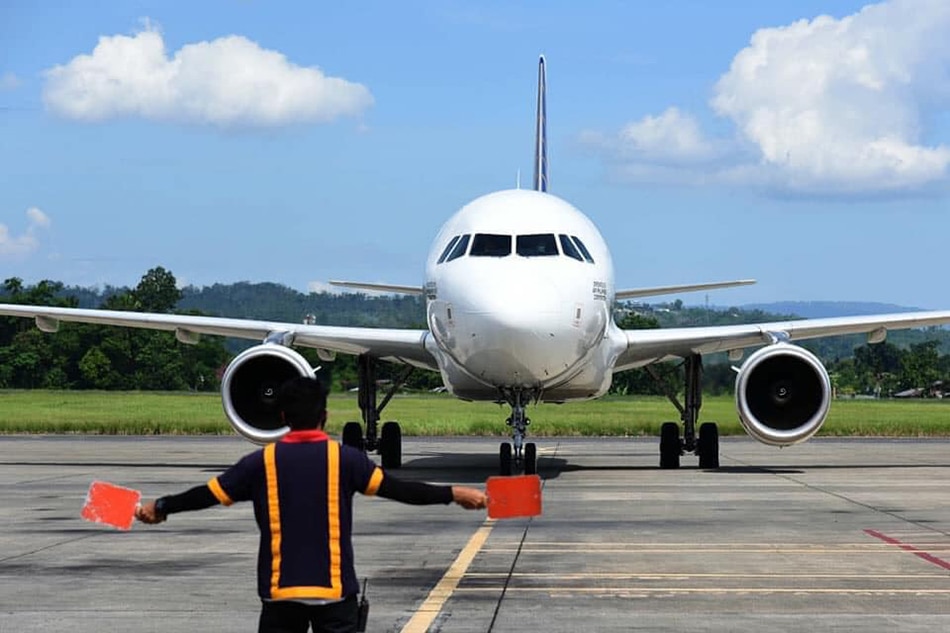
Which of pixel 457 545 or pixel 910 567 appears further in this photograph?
pixel 457 545

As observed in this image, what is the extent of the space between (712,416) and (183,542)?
25987 mm

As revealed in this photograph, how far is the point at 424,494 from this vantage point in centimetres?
601

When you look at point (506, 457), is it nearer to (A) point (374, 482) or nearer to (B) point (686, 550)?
(B) point (686, 550)

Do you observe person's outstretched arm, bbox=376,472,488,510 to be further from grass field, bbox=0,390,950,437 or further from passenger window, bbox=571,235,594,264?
grass field, bbox=0,390,950,437

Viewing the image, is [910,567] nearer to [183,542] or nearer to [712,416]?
[183,542]

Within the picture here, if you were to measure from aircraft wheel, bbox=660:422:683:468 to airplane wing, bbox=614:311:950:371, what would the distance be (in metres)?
1.06

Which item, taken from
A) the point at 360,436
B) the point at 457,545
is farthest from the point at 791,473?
the point at 457,545

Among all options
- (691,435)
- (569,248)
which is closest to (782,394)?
(691,435)

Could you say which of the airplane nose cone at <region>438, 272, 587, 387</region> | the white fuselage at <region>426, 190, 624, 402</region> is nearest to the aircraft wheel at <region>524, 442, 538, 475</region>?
the white fuselage at <region>426, 190, 624, 402</region>

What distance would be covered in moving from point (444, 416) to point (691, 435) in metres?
19.5

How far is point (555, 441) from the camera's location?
111ft

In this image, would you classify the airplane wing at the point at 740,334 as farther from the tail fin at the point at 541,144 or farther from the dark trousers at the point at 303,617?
the dark trousers at the point at 303,617

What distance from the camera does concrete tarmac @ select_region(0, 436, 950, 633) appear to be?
8.77 metres

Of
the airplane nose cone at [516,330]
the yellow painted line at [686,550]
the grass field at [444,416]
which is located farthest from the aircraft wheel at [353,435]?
the yellow painted line at [686,550]
